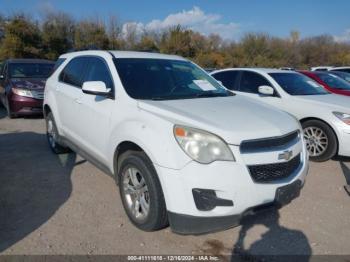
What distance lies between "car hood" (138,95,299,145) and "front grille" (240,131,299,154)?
4 centimetres

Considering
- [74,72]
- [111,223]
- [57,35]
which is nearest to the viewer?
[111,223]

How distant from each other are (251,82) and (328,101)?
159 cm

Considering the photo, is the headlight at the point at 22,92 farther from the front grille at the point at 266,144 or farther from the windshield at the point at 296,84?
the front grille at the point at 266,144

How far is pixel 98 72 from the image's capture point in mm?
3961

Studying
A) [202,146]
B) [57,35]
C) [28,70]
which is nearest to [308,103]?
[202,146]

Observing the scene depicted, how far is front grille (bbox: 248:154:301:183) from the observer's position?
2.65 metres

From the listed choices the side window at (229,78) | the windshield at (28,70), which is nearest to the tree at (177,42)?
the windshield at (28,70)

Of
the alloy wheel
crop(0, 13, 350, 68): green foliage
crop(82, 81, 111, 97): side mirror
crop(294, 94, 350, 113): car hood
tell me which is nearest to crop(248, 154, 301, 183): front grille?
the alloy wheel

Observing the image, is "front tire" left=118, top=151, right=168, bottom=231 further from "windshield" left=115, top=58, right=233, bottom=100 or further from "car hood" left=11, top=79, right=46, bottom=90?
"car hood" left=11, top=79, right=46, bottom=90

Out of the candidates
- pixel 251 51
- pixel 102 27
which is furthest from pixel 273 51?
pixel 102 27

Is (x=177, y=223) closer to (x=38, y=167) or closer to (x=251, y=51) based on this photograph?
Result: (x=38, y=167)

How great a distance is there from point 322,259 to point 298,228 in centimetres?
50

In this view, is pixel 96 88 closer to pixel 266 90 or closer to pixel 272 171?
pixel 272 171

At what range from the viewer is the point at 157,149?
2.69 meters
